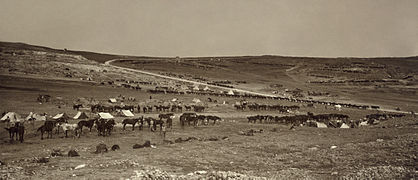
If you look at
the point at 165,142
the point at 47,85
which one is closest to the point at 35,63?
the point at 47,85

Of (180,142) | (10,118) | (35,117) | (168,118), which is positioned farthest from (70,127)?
(168,118)

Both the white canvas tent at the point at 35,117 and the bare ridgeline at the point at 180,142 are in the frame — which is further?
the white canvas tent at the point at 35,117

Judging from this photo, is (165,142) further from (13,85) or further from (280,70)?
(280,70)

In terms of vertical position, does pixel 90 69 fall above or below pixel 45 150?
above

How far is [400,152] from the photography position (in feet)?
66.5

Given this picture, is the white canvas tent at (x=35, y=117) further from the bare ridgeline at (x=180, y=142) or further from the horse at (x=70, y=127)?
the horse at (x=70, y=127)

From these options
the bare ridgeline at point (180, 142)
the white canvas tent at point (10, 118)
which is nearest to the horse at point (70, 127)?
the bare ridgeline at point (180, 142)

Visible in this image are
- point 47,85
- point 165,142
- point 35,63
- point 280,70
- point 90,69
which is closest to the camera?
point 165,142

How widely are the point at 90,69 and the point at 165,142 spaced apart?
7561 centimetres

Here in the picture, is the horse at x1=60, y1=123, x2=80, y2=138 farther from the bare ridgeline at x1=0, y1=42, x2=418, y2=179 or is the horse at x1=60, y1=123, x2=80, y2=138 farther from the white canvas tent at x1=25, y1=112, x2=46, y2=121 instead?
the white canvas tent at x1=25, y1=112, x2=46, y2=121

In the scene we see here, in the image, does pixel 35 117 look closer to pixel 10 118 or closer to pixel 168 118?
pixel 10 118

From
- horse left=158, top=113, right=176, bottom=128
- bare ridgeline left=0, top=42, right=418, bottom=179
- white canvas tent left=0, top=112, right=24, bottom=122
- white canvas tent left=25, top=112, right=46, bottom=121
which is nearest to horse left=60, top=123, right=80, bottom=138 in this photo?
bare ridgeline left=0, top=42, right=418, bottom=179

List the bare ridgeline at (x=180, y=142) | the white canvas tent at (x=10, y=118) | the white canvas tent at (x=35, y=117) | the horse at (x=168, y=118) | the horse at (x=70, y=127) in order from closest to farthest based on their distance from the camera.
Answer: the bare ridgeline at (x=180, y=142) < the horse at (x=70, y=127) < the white canvas tent at (x=10, y=118) < the white canvas tent at (x=35, y=117) < the horse at (x=168, y=118)

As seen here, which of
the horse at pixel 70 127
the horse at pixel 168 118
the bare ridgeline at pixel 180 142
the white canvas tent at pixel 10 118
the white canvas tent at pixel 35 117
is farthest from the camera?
the horse at pixel 168 118
